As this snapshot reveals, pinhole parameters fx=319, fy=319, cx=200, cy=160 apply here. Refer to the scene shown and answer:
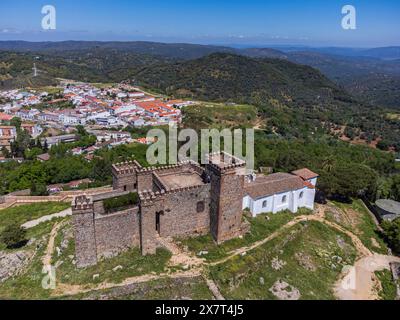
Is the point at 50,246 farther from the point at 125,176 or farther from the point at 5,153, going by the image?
the point at 5,153

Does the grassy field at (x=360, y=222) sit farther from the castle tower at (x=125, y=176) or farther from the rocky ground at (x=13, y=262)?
the rocky ground at (x=13, y=262)

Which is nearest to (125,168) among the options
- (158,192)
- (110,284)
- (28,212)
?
(158,192)

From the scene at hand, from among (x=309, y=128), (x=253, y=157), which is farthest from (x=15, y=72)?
(x=253, y=157)

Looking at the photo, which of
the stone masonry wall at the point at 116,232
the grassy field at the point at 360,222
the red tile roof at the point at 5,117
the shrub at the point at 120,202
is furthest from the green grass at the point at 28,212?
the red tile roof at the point at 5,117

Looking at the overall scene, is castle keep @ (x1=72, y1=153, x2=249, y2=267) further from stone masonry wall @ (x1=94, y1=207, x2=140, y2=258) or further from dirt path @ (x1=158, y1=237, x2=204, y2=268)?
dirt path @ (x1=158, y1=237, x2=204, y2=268)

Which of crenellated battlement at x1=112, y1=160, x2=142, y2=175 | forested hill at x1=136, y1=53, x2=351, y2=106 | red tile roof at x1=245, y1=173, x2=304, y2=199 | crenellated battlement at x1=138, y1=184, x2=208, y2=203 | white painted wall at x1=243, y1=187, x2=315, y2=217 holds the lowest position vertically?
white painted wall at x1=243, y1=187, x2=315, y2=217

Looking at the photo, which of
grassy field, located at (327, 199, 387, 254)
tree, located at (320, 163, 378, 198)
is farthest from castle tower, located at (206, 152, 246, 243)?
tree, located at (320, 163, 378, 198)

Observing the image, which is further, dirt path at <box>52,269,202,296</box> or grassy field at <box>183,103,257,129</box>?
grassy field at <box>183,103,257,129</box>

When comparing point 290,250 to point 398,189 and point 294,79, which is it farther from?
point 294,79
